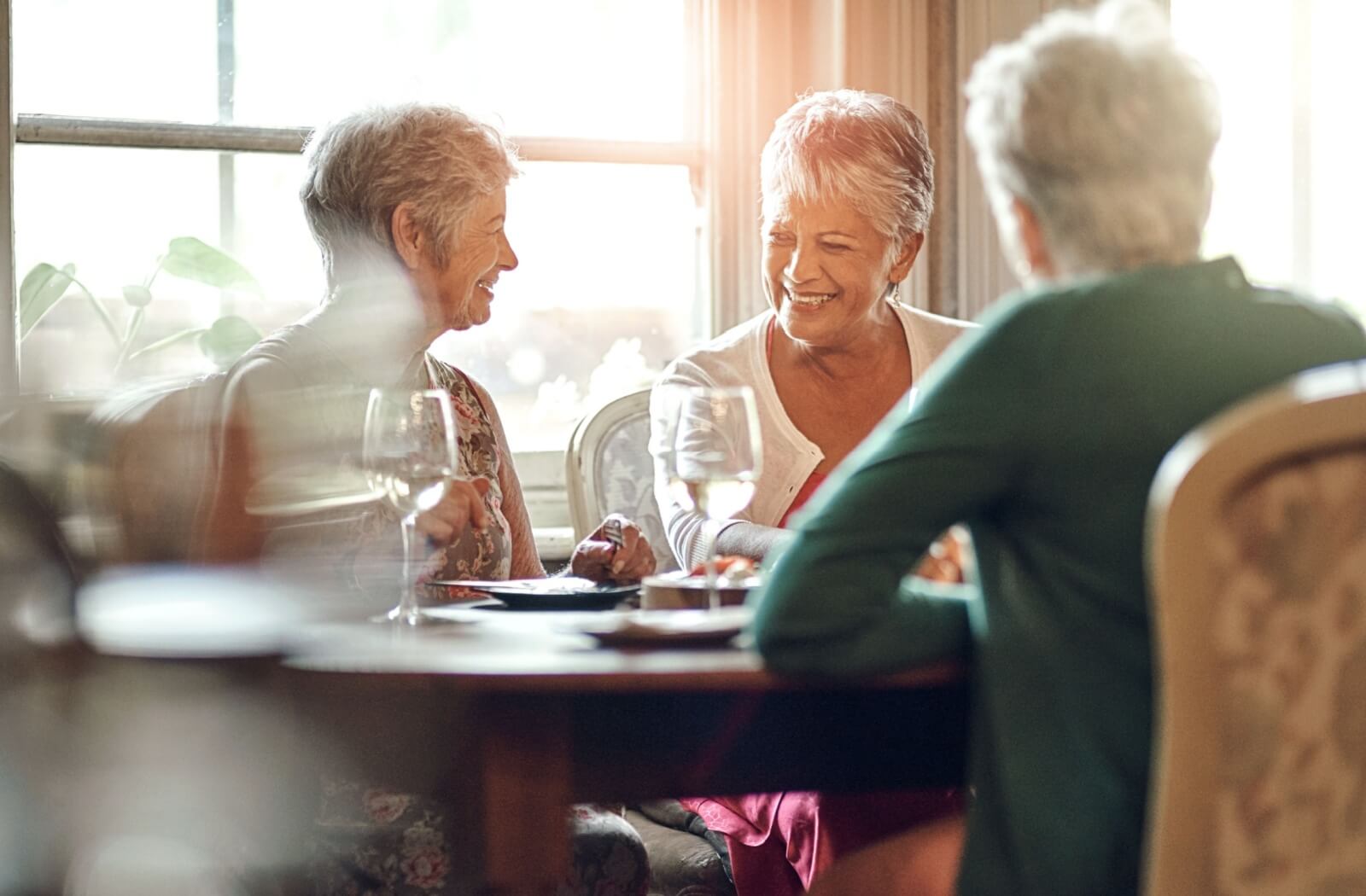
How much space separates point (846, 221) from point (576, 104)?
140cm

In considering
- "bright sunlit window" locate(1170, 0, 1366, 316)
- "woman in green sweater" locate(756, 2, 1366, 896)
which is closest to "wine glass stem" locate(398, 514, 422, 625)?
"woman in green sweater" locate(756, 2, 1366, 896)

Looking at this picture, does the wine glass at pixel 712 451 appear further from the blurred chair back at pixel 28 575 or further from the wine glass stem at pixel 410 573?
the blurred chair back at pixel 28 575

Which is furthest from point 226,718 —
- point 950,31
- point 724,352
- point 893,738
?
point 950,31

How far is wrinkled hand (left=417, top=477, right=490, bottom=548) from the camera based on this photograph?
162 centimetres

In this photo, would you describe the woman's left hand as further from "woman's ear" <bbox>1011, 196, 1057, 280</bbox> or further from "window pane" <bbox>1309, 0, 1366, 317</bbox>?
"window pane" <bbox>1309, 0, 1366, 317</bbox>

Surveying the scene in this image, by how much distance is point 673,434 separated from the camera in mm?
1515

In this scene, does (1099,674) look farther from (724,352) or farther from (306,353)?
(724,352)

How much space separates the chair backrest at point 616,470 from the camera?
270 centimetres

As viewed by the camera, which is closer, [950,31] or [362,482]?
[362,482]

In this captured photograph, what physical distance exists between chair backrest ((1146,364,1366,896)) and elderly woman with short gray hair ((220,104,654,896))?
0.91 metres

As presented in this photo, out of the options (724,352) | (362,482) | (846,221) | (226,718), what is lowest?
(226,718)

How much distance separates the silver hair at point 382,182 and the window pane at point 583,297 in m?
1.28

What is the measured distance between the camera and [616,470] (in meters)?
2.74

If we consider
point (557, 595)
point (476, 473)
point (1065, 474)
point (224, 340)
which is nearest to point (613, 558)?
point (557, 595)
